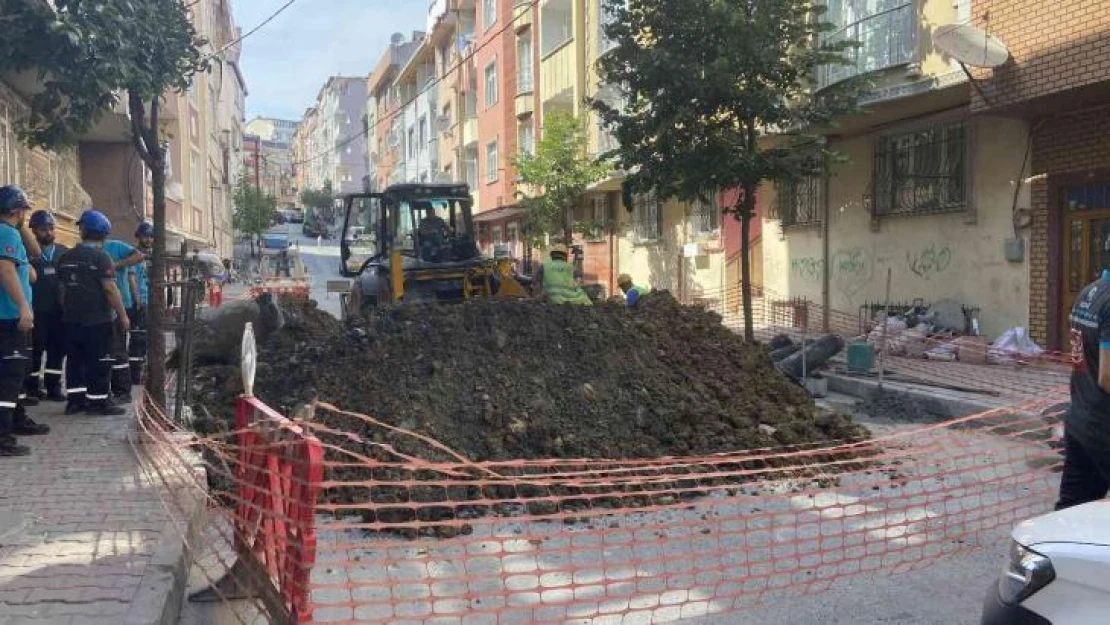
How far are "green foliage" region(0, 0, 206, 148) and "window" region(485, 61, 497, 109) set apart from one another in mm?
26310

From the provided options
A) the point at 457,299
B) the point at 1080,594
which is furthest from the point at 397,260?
the point at 1080,594

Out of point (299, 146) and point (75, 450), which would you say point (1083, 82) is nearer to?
point (75, 450)

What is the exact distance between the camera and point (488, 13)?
109 feet

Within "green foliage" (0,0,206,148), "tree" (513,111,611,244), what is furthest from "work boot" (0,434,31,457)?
"tree" (513,111,611,244)

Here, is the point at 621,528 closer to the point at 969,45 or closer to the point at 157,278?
the point at 157,278

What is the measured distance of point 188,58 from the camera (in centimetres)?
717

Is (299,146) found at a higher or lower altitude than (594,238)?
higher

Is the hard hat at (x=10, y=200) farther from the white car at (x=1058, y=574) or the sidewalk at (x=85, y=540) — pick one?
the white car at (x=1058, y=574)

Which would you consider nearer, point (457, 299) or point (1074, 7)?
point (1074, 7)

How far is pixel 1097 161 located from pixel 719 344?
5.84 m

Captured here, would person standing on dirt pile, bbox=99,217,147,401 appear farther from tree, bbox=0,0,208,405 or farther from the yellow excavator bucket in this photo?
the yellow excavator bucket

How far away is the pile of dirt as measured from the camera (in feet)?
22.1

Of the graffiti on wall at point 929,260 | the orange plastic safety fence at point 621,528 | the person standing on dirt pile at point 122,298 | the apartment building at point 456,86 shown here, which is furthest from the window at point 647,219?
the orange plastic safety fence at point 621,528

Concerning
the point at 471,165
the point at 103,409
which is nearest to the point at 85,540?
the point at 103,409
